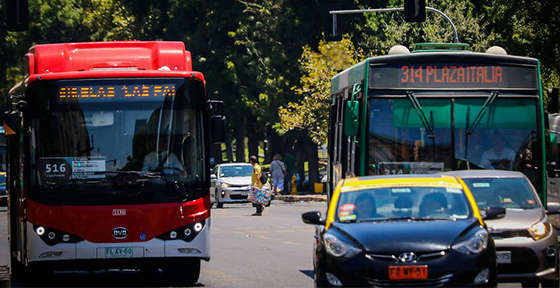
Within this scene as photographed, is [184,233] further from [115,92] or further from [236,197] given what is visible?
[236,197]

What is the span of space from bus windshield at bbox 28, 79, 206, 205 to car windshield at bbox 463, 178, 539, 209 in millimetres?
3401

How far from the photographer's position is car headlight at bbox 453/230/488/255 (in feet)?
33.7

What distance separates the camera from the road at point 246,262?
1470cm

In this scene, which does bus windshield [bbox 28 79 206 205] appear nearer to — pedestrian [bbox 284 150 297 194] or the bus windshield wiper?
the bus windshield wiper

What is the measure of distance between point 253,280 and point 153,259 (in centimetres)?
147

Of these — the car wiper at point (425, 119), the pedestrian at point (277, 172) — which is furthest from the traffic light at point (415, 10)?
the pedestrian at point (277, 172)

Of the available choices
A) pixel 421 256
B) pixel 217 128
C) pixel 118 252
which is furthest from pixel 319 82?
pixel 421 256

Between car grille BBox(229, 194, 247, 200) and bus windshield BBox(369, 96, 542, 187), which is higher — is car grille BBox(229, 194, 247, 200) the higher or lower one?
the lower one

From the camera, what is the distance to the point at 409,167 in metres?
15.7

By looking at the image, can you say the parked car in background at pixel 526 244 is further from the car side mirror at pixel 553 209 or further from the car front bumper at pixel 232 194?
the car front bumper at pixel 232 194

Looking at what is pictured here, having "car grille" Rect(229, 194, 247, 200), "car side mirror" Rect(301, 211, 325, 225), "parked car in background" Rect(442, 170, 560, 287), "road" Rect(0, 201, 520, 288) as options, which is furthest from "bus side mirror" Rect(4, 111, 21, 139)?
"car grille" Rect(229, 194, 247, 200)

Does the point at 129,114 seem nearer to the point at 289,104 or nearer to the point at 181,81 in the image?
the point at 181,81

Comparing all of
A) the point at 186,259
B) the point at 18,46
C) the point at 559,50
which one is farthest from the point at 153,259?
the point at 18,46

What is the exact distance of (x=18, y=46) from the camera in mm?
61781
